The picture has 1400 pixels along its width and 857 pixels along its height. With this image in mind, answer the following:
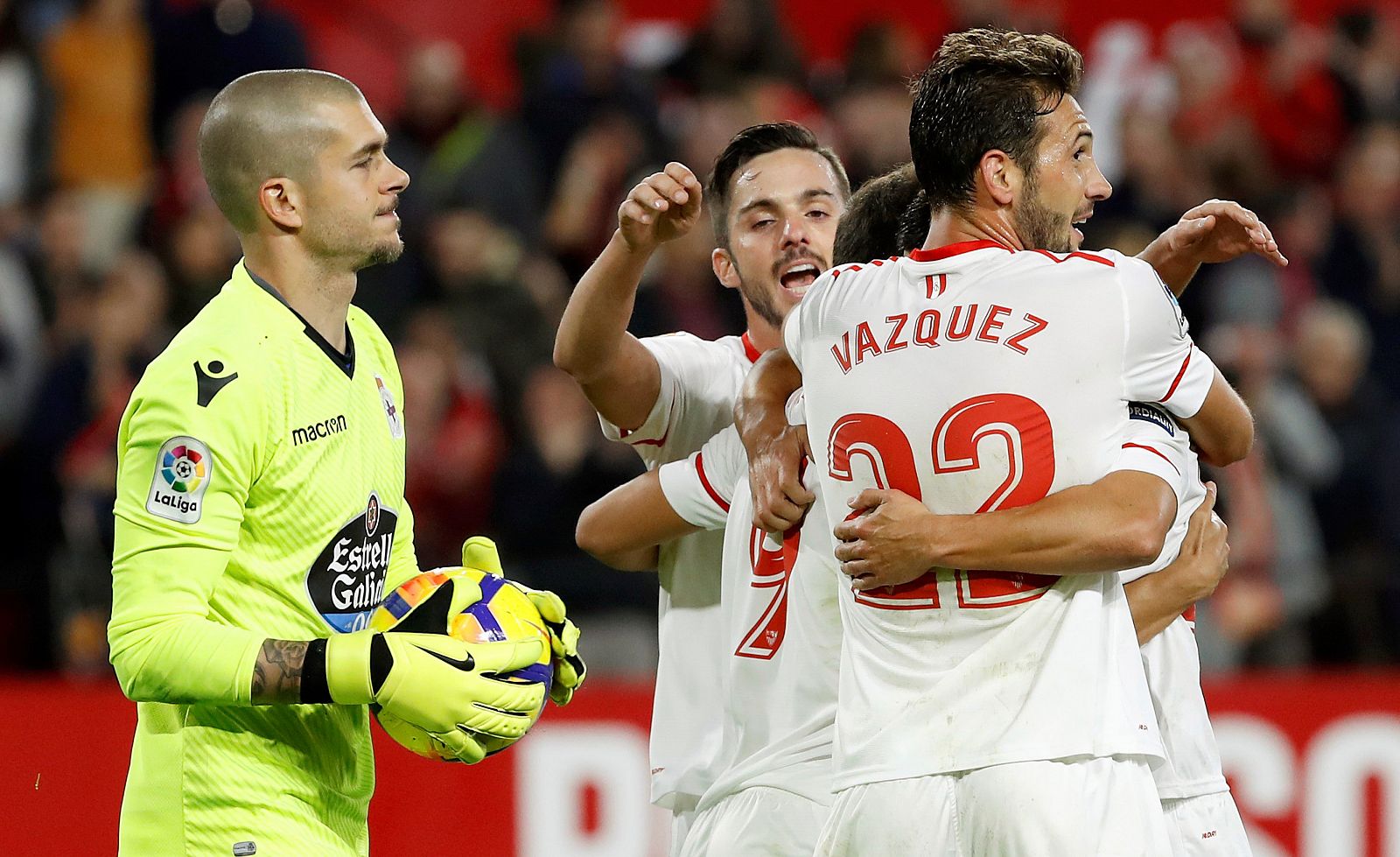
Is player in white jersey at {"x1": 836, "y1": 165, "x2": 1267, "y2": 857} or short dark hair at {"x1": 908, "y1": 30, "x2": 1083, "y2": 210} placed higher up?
short dark hair at {"x1": 908, "y1": 30, "x2": 1083, "y2": 210}

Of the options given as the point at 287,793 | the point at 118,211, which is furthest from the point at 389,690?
the point at 118,211

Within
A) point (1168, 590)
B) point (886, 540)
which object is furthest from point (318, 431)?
point (1168, 590)

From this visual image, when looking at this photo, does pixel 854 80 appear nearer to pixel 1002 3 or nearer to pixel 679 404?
pixel 1002 3

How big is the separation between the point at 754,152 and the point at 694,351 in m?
0.58

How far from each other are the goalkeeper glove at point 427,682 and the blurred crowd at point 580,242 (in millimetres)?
4673

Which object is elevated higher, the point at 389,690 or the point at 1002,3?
the point at 1002,3

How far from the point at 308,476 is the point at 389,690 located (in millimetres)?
522

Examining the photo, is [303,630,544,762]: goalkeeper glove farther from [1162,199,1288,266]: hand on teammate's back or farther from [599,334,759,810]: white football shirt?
[1162,199,1288,266]: hand on teammate's back

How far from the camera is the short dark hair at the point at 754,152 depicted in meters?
4.96

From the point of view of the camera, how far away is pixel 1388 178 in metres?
10.4

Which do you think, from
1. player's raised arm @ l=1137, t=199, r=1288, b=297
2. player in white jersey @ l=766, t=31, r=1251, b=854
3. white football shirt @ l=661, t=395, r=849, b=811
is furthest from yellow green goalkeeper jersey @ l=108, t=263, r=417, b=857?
player's raised arm @ l=1137, t=199, r=1288, b=297

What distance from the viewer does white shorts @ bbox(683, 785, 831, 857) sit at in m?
4.07

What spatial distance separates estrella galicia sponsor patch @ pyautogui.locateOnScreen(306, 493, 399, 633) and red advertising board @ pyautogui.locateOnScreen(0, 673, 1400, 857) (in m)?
3.51

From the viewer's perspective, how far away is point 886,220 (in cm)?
435
